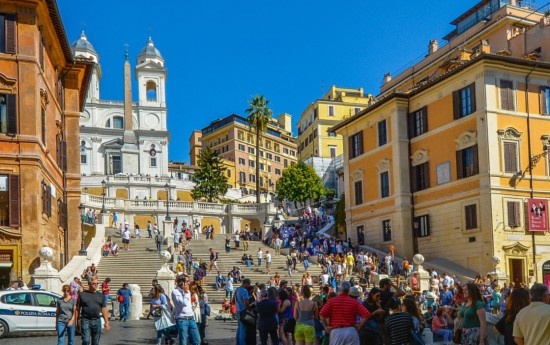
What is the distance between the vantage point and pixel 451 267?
38500 mm

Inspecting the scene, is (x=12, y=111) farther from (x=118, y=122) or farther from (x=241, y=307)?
(x=118, y=122)

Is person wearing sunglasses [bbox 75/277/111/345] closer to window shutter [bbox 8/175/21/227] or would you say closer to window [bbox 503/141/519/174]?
window shutter [bbox 8/175/21/227]

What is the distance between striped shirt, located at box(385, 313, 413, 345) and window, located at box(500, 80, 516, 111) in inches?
1138

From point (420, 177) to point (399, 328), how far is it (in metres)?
32.4

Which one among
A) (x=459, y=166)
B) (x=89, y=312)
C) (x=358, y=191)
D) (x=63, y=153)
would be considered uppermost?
(x=63, y=153)

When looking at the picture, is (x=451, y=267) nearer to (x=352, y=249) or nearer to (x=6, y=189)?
(x=352, y=249)

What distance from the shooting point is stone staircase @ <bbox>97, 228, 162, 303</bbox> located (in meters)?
34.7

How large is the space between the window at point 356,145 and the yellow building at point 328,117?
50.9 meters

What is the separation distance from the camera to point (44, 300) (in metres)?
21.3

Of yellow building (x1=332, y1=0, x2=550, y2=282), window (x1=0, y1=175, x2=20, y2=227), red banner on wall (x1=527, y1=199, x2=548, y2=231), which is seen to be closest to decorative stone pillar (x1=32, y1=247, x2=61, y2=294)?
window (x1=0, y1=175, x2=20, y2=227)

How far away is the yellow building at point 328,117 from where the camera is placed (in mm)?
102125

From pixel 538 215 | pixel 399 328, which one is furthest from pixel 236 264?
pixel 399 328

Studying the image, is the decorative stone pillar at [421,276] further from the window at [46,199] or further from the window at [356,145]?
A: the window at [46,199]

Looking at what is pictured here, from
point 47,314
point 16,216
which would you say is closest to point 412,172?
point 16,216
